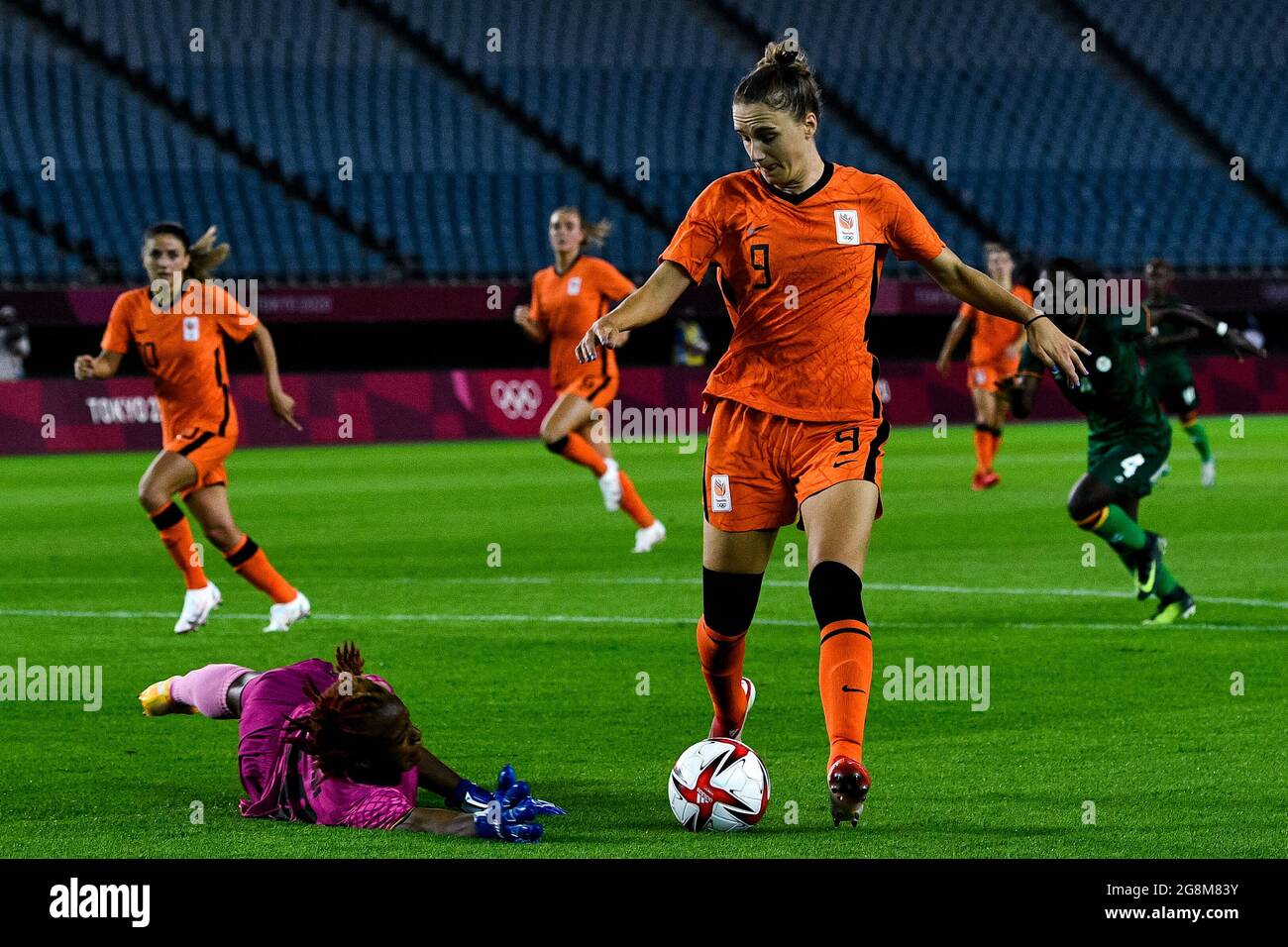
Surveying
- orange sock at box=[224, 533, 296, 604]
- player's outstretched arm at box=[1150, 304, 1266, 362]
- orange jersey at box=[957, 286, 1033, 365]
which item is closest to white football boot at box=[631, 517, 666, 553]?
player's outstretched arm at box=[1150, 304, 1266, 362]

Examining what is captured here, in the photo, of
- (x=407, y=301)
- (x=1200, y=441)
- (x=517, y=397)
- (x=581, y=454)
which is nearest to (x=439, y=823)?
(x=581, y=454)

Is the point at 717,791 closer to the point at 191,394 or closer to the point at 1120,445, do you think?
the point at 1120,445

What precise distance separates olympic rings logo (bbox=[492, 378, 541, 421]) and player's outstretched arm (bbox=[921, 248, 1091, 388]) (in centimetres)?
2317

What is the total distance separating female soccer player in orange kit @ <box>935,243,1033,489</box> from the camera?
1981 centimetres

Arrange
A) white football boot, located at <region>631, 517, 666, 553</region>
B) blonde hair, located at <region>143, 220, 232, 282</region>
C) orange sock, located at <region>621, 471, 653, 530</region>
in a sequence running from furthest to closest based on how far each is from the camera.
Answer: orange sock, located at <region>621, 471, 653, 530</region> < white football boot, located at <region>631, 517, 666, 553</region> < blonde hair, located at <region>143, 220, 232, 282</region>

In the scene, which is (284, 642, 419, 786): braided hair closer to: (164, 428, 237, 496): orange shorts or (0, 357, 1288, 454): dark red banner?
(164, 428, 237, 496): orange shorts

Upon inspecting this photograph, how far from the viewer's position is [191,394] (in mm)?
10656

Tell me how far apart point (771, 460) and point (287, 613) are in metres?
4.94

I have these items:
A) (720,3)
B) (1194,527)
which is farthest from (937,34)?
(1194,527)

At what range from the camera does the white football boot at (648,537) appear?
14.5 metres

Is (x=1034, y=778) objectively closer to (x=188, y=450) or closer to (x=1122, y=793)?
(x=1122, y=793)

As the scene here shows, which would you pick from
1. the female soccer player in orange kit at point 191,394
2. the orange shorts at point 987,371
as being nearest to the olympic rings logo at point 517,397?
the orange shorts at point 987,371

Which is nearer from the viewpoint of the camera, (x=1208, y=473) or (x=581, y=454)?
(x=581, y=454)

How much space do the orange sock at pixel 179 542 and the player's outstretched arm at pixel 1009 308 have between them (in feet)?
18.0
